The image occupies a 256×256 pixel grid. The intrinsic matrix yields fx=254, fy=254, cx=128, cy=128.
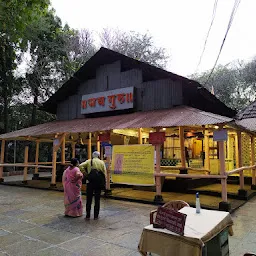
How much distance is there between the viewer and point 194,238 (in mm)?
2676

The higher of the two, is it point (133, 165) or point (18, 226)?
point (133, 165)

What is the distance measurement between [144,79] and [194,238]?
9.29 meters

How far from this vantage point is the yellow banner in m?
8.22

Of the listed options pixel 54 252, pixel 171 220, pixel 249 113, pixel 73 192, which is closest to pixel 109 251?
pixel 54 252

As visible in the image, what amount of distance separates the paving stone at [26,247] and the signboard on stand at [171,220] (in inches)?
105

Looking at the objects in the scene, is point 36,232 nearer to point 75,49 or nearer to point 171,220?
point 171,220

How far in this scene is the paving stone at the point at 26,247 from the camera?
4.38m

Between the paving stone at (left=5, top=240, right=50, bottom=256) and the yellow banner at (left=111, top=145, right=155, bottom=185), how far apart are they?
13.3 feet

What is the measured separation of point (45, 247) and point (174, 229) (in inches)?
113

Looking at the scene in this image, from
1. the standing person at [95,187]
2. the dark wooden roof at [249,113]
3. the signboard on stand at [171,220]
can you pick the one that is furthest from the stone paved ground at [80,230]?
the dark wooden roof at [249,113]

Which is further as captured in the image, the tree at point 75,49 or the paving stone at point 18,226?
the tree at point 75,49

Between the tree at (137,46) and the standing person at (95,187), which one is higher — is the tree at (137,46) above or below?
above

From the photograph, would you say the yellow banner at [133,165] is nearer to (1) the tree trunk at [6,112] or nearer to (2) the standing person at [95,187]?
(2) the standing person at [95,187]

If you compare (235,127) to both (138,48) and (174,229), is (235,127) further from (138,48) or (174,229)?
(138,48)
